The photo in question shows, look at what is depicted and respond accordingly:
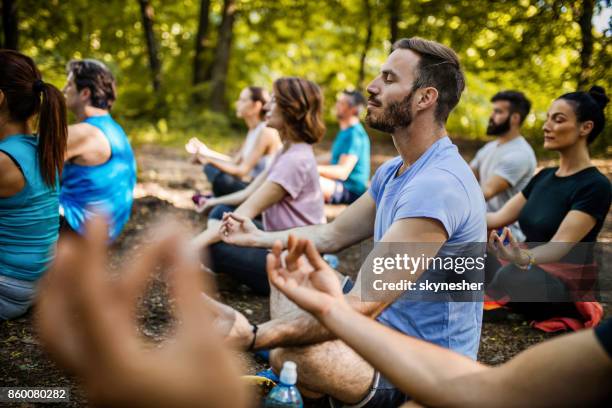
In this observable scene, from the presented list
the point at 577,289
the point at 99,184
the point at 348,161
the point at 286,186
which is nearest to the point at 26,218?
the point at 99,184

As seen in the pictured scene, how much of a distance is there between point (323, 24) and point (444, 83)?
595 inches

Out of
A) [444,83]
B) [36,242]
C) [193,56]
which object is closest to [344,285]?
[444,83]

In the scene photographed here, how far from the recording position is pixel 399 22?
13516 millimetres

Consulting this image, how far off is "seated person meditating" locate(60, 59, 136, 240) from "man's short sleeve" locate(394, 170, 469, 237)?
99.1 inches

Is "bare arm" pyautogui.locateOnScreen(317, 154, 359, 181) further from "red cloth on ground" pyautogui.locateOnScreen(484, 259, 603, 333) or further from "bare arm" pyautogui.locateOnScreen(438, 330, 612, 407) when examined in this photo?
"bare arm" pyautogui.locateOnScreen(438, 330, 612, 407)

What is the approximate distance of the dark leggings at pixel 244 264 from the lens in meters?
3.68

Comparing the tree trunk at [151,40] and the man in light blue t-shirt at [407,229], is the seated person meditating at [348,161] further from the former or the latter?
the tree trunk at [151,40]

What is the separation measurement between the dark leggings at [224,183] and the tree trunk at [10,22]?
3.53m

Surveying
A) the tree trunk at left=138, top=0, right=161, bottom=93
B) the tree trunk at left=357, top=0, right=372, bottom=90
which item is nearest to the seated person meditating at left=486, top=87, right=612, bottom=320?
the tree trunk at left=357, top=0, right=372, bottom=90

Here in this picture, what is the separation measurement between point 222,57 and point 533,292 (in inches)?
497

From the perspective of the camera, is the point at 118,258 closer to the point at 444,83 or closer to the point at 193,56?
the point at 444,83

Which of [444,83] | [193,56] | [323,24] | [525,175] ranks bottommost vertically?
[525,175]

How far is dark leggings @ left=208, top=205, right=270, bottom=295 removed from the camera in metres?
3.68

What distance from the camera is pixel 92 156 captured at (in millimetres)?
3693
